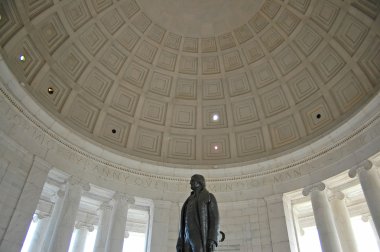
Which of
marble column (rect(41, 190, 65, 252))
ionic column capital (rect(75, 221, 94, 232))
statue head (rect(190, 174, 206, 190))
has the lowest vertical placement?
statue head (rect(190, 174, 206, 190))

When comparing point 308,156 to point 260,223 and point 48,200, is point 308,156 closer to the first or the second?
point 260,223

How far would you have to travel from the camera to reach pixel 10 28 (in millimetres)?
16219

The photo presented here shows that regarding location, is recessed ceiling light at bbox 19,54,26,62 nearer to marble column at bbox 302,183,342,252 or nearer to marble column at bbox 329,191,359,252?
marble column at bbox 302,183,342,252

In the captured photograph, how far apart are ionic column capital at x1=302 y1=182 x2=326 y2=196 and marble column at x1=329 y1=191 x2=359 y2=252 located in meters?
1.26

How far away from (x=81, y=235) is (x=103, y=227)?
468 cm

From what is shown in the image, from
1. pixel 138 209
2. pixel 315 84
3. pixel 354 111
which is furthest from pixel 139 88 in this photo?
pixel 354 111

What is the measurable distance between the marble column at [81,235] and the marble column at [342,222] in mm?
15660

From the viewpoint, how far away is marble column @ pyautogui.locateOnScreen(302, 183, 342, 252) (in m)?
15.9

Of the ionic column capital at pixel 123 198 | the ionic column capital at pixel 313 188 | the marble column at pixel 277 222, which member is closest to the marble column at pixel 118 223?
the ionic column capital at pixel 123 198

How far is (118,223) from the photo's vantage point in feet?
58.5

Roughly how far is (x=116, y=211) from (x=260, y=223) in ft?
26.5

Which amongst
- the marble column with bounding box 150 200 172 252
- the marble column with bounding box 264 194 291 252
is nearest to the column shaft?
the marble column with bounding box 264 194 291 252

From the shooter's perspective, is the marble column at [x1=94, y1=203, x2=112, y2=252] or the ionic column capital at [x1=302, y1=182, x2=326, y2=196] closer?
the ionic column capital at [x1=302, y1=182, x2=326, y2=196]

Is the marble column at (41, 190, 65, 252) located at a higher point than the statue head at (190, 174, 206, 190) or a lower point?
higher
